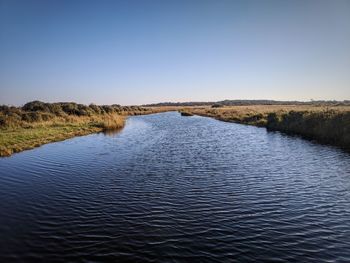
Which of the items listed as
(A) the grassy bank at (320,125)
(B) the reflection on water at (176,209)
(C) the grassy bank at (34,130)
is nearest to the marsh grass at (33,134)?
(C) the grassy bank at (34,130)

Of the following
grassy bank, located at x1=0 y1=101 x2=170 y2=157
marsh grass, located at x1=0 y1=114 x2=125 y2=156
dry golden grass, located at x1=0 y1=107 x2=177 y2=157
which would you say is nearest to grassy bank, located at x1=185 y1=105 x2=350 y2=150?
dry golden grass, located at x1=0 y1=107 x2=177 y2=157

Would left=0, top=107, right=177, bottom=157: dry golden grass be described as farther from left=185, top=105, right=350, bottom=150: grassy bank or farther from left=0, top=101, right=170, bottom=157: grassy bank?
left=185, top=105, right=350, bottom=150: grassy bank

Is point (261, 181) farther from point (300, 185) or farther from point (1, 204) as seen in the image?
point (1, 204)

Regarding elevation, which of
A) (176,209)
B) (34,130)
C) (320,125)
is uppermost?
(34,130)

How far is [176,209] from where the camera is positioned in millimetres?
11492

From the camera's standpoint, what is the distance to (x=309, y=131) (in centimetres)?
3509

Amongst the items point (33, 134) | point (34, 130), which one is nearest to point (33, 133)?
point (33, 134)

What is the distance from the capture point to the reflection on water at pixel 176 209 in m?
8.37

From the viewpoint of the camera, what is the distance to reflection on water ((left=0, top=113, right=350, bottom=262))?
837 centimetres

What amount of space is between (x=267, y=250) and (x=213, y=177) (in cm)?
780

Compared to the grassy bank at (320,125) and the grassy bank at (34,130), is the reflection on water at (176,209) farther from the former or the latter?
the grassy bank at (320,125)

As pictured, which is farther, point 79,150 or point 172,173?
point 79,150

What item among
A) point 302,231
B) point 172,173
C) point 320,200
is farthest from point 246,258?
point 172,173

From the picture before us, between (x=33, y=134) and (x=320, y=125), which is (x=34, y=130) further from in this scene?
(x=320, y=125)
